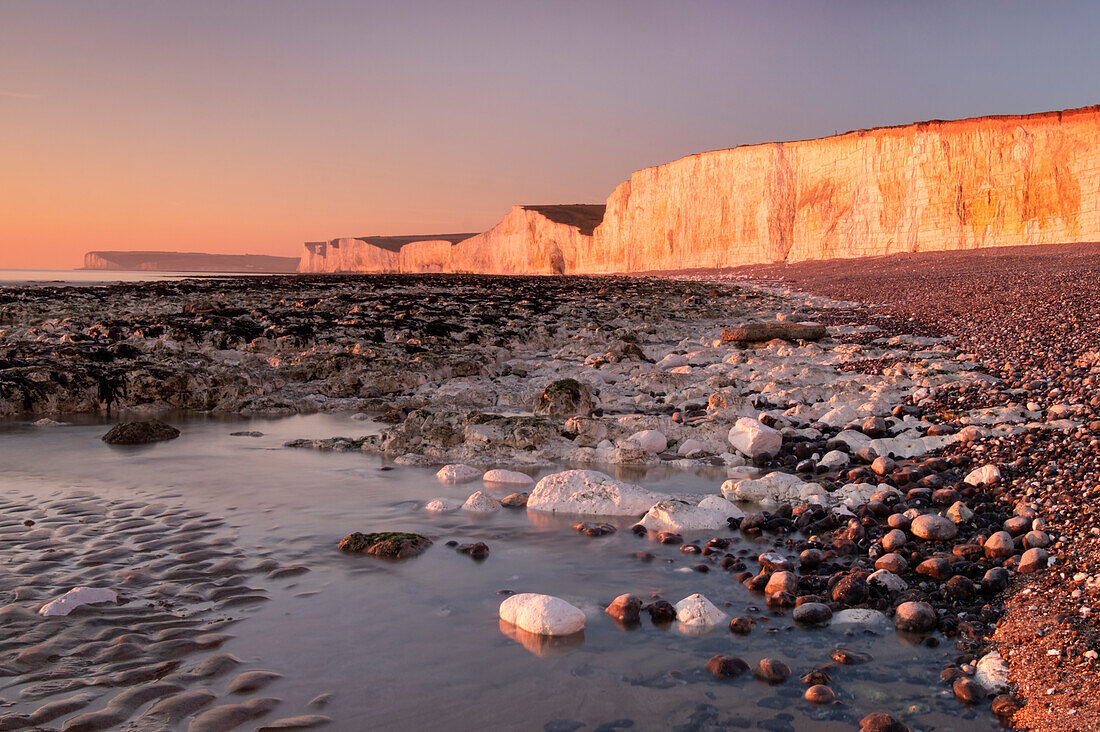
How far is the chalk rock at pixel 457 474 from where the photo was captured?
5.72 metres

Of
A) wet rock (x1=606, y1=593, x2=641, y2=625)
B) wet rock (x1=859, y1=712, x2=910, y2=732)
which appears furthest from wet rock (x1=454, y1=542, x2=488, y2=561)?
wet rock (x1=859, y1=712, x2=910, y2=732)

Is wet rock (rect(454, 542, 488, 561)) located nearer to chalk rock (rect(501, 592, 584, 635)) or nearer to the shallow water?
the shallow water

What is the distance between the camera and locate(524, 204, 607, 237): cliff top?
81750 mm

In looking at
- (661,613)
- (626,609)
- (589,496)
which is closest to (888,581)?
(661,613)

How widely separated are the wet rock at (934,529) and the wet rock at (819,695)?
5.93ft

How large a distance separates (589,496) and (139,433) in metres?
4.92

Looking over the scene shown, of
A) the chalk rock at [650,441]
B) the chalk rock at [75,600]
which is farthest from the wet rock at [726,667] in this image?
the chalk rock at [650,441]

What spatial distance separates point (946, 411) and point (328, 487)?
5.66 metres

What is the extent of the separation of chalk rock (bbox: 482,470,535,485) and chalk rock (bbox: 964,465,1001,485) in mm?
3199

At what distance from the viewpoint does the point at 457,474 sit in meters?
5.77

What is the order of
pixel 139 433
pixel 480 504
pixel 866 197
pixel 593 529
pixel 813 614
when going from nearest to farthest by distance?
1. pixel 813 614
2. pixel 593 529
3. pixel 480 504
4. pixel 139 433
5. pixel 866 197

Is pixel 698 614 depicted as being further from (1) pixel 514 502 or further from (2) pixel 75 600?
(2) pixel 75 600

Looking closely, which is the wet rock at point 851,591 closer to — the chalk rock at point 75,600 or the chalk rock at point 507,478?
the chalk rock at point 507,478

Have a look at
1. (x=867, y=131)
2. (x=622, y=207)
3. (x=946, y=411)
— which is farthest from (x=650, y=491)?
(x=622, y=207)
